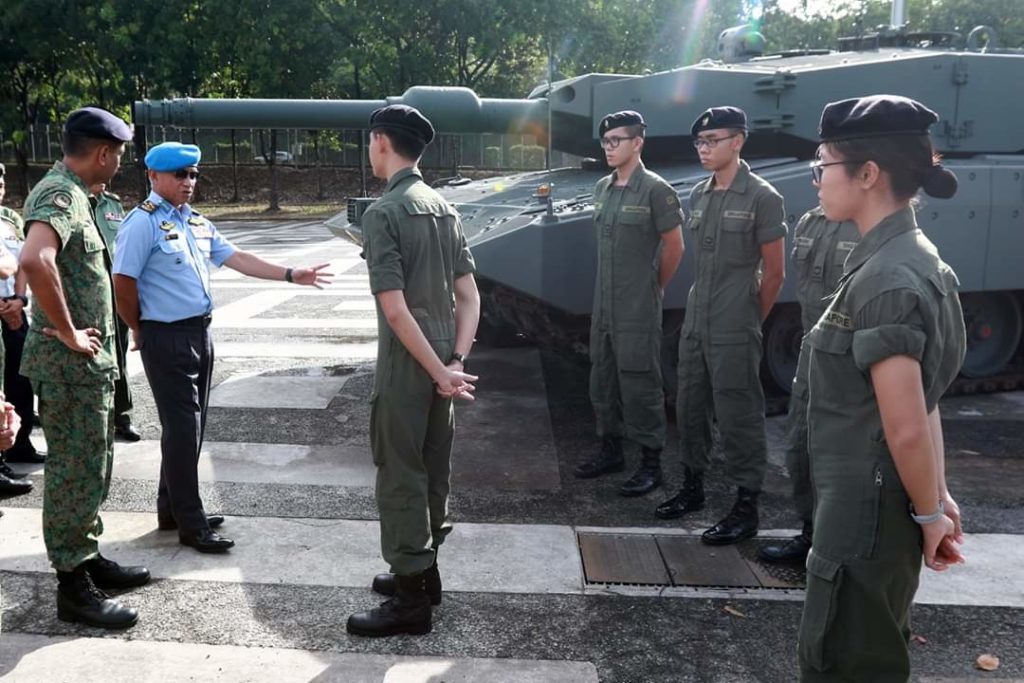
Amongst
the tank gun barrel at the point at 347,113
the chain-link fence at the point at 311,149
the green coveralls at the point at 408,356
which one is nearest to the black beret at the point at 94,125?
the green coveralls at the point at 408,356

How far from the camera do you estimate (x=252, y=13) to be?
2552cm

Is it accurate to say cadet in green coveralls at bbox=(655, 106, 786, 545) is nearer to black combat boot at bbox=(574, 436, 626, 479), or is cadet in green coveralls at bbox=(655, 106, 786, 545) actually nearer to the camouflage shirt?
black combat boot at bbox=(574, 436, 626, 479)

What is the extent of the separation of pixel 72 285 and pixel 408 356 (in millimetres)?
1256

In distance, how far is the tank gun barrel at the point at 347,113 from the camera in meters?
7.59

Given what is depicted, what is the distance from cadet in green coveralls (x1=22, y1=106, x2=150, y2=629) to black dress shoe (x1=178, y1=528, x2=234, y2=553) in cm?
63

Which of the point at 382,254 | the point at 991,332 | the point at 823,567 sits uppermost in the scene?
the point at 382,254

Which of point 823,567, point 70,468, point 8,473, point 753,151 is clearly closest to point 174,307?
point 70,468

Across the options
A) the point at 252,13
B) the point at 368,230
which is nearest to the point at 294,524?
the point at 368,230

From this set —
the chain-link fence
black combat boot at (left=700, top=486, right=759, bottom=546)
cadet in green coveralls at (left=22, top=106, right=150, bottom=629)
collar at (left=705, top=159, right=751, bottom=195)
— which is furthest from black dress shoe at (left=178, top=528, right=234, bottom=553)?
the chain-link fence

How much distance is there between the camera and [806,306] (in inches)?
184

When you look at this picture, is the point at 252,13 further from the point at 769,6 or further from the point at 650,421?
the point at 650,421

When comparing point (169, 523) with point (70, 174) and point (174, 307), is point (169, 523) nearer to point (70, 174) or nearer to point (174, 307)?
point (174, 307)

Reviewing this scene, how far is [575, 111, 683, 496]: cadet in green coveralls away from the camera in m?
5.18

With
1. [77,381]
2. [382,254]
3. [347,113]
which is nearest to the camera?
[382,254]
